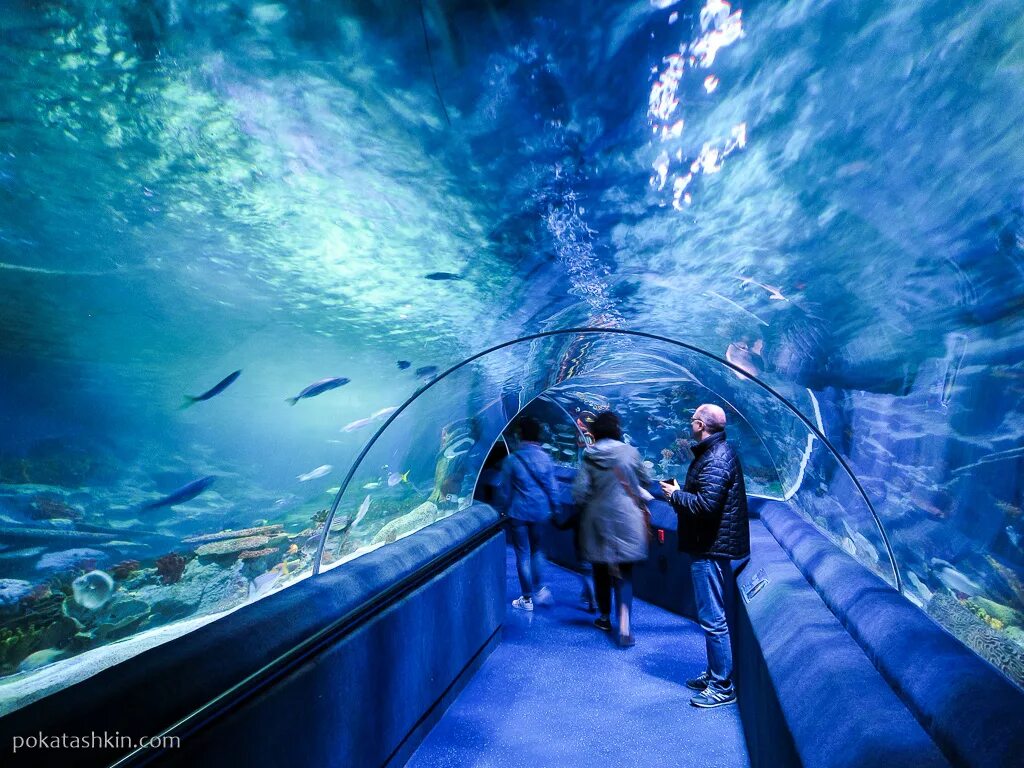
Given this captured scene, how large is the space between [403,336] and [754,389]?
15.8 ft

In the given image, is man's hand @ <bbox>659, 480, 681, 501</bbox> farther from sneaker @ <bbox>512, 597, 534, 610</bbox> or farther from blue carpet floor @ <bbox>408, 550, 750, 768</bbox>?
sneaker @ <bbox>512, 597, 534, 610</bbox>

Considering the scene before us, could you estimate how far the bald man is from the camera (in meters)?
3.85

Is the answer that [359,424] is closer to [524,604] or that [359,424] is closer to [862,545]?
[524,604]

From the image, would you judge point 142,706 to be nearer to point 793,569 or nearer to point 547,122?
point 547,122

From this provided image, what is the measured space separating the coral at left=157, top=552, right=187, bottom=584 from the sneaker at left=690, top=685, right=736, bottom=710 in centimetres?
570

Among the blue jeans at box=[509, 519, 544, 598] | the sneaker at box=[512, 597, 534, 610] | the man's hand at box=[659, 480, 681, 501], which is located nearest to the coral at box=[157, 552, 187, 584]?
the blue jeans at box=[509, 519, 544, 598]

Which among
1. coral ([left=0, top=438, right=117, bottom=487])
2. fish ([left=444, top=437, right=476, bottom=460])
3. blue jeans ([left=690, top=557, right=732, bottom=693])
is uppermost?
coral ([left=0, top=438, right=117, bottom=487])

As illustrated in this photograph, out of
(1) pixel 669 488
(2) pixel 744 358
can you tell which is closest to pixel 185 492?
(1) pixel 669 488

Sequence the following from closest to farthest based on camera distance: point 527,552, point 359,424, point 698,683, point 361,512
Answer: point 698,683
point 359,424
point 527,552
point 361,512

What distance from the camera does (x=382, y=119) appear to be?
248 centimetres

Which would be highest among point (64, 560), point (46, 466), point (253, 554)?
point (46, 466)

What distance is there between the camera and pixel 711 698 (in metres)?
3.94

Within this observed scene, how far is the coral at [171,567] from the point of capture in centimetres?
565

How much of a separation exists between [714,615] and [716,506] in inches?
34.7
